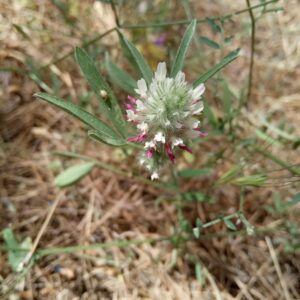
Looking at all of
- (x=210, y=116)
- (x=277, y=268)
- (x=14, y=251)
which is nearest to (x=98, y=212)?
(x=14, y=251)

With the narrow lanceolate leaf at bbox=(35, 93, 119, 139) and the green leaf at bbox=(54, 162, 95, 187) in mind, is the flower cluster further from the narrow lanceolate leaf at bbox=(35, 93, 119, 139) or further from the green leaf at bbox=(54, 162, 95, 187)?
the green leaf at bbox=(54, 162, 95, 187)

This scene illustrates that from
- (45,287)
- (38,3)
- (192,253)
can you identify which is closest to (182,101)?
(192,253)

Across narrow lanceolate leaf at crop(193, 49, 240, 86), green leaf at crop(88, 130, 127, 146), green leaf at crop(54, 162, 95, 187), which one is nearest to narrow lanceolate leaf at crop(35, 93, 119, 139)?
green leaf at crop(88, 130, 127, 146)

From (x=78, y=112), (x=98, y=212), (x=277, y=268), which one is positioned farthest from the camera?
(x=98, y=212)

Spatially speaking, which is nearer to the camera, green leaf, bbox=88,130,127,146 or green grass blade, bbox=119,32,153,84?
green leaf, bbox=88,130,127,146

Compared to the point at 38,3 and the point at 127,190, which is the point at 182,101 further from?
the point at 38,3

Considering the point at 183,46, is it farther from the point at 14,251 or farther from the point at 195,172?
the point at 14,251
